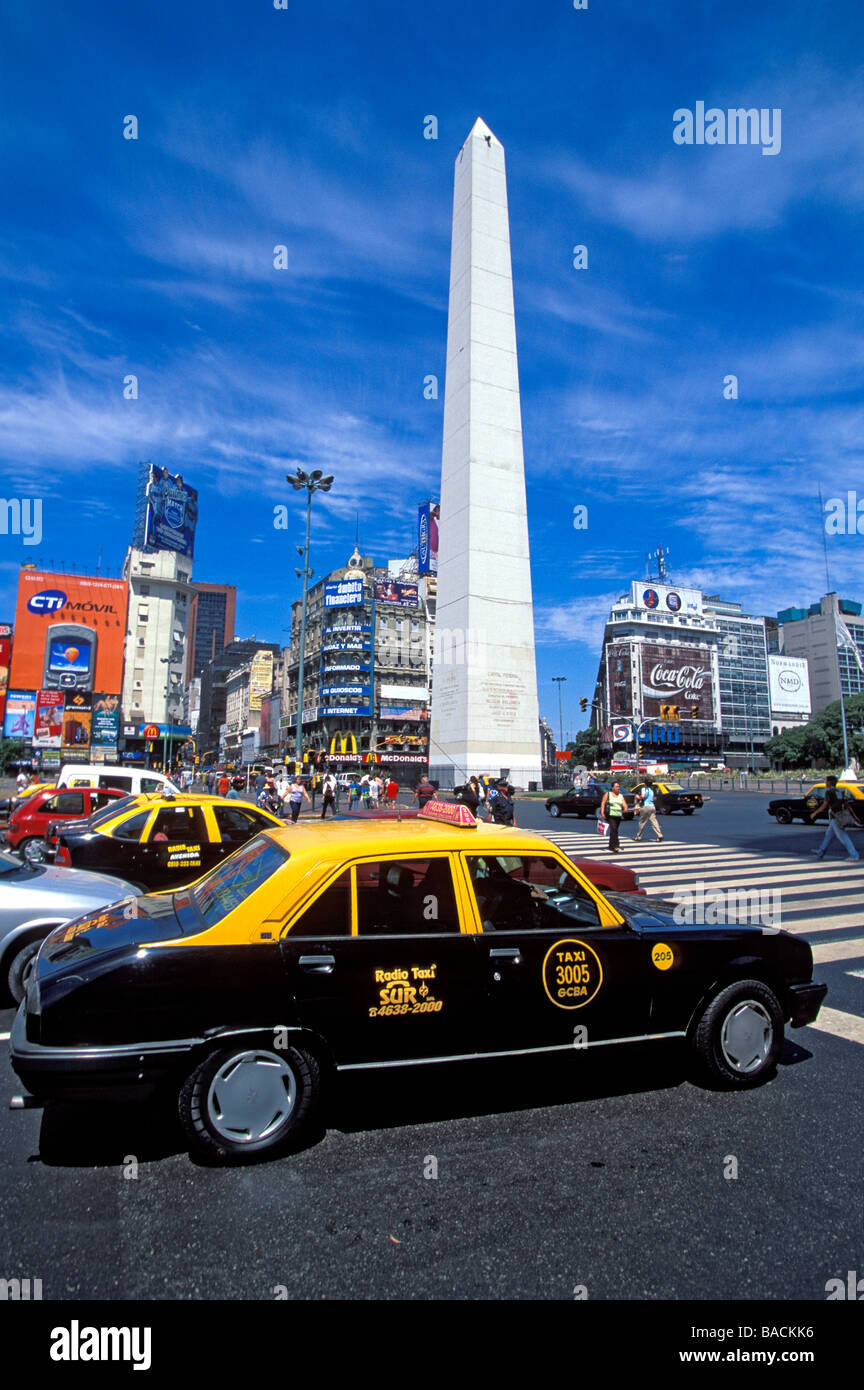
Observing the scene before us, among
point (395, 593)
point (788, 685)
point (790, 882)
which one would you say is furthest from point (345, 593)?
point (788, 685)

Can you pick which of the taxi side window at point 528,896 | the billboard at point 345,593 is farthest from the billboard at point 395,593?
the taxi side window at point 528,896

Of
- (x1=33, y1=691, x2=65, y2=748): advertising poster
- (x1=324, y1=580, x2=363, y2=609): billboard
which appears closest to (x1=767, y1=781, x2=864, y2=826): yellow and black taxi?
(x1=33, y1=691, x2=65, y2=748): advertising poster

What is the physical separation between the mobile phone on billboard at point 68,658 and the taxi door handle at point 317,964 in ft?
292

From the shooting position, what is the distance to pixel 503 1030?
3660mm

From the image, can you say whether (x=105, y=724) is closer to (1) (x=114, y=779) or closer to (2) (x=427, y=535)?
(2) (x=427, y=535)

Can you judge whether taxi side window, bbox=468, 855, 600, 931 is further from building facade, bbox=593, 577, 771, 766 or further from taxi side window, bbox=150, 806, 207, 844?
building facade, bbox=593, 577, 771, 766

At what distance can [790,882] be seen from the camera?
11.3 m

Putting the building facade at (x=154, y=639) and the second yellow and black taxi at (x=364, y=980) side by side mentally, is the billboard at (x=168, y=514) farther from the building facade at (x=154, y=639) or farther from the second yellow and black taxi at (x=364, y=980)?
the second yellow and black taxi at (x=364, y=980)

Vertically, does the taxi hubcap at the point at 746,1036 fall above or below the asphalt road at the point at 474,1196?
above

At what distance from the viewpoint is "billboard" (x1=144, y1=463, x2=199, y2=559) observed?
322ft

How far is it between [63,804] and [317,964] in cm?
1387

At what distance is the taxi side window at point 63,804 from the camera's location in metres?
15.3

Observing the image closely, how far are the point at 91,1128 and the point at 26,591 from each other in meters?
93.4

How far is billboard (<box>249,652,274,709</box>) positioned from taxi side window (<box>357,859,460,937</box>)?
143 meters
